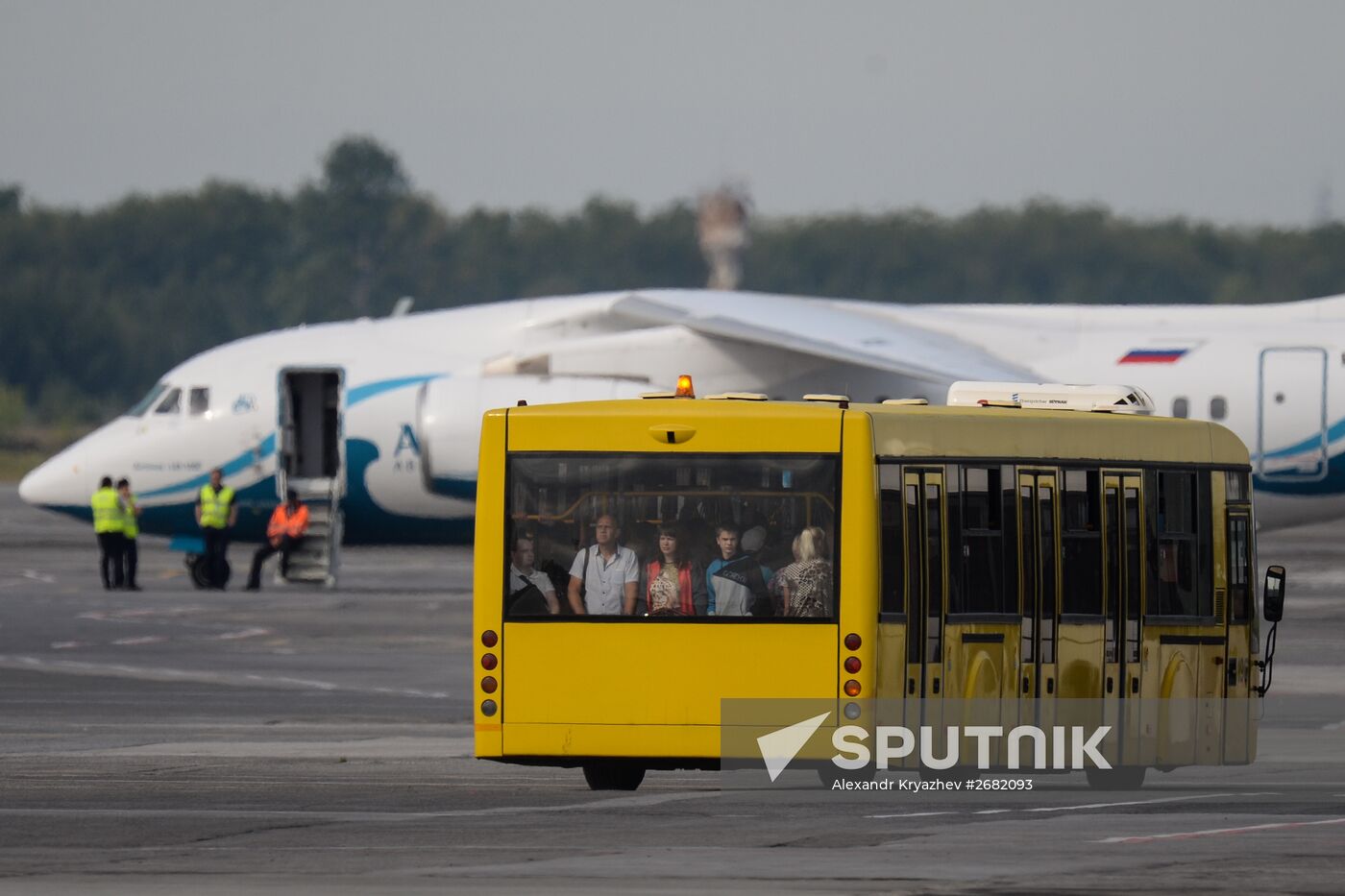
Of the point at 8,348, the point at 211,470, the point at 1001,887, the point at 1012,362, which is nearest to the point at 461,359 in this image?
the point at 211,470

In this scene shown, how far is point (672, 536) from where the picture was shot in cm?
1480

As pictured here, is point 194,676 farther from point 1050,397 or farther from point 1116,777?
point 1116,777

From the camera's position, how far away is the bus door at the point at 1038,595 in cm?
1524

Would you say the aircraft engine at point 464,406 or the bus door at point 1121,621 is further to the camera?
the aircraft engine at point 464,406

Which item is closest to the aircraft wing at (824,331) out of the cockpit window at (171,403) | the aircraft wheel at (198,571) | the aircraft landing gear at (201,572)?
Result: the cockpit window at (171,403)

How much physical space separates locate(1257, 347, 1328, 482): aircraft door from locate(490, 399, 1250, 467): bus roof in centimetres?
1998

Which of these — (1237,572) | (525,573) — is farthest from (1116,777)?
(525,573)

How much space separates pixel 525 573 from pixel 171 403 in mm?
23280

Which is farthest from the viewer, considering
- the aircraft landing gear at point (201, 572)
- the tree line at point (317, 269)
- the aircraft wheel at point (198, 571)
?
the tree line at point (317, 269)

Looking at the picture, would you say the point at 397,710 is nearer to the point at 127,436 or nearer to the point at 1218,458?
the point at 1218,458

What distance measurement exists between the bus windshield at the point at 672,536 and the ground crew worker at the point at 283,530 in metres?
21.3

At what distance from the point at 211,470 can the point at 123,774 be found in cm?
2025

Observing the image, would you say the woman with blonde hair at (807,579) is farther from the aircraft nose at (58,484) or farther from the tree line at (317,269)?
the tree line at (317,269)

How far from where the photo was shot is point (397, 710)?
21.5 m
